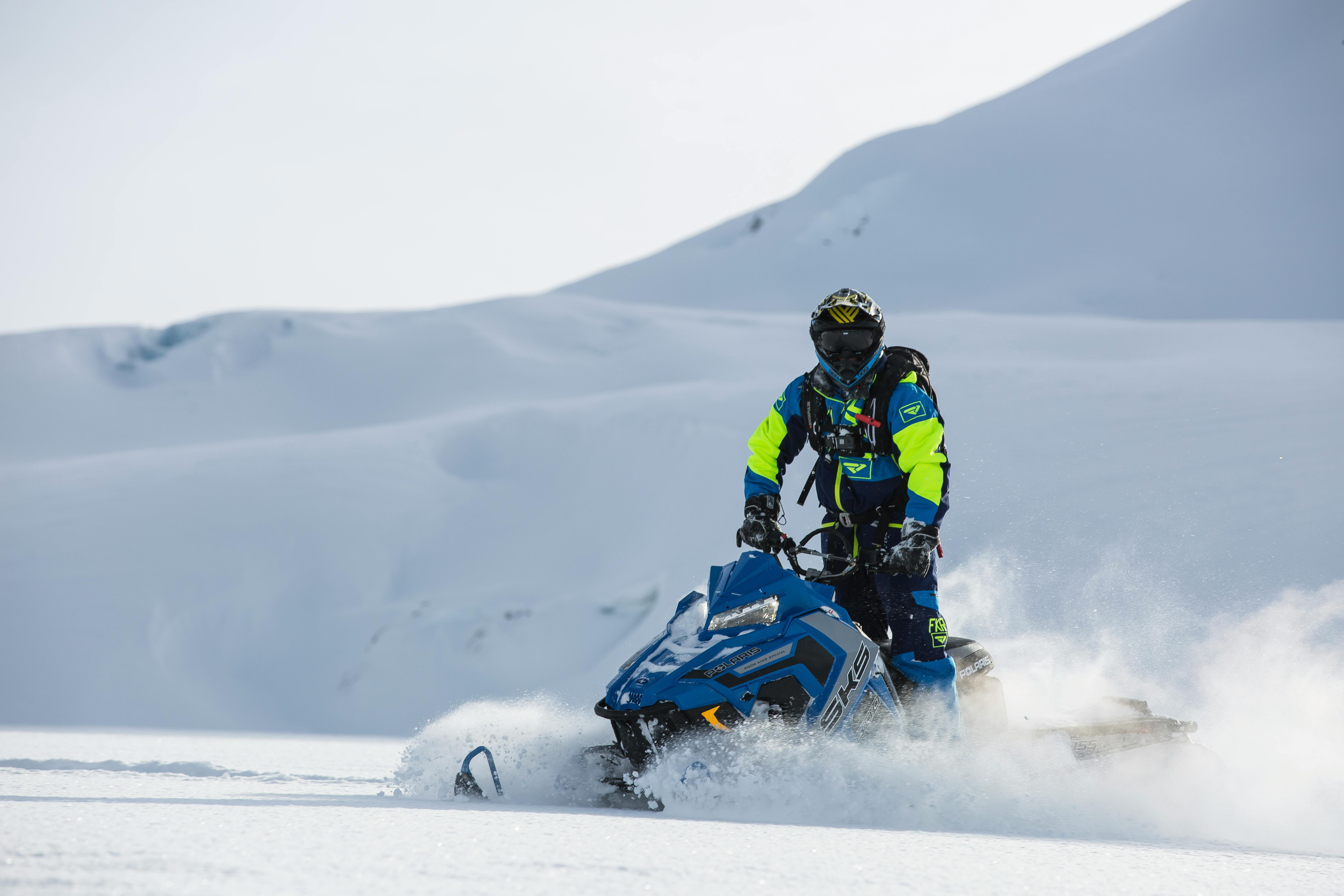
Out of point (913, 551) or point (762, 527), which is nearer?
Answer: point (913, 551)

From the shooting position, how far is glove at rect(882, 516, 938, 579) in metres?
3.93

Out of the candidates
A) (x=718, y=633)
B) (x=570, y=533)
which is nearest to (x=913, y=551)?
(x=718, y=633)

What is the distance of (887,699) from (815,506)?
6.62m

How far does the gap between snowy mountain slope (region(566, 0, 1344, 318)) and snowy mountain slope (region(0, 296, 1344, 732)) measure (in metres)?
20.2

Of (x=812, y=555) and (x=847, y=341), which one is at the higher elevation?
(x=847, y=341)

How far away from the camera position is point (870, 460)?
4.34 m

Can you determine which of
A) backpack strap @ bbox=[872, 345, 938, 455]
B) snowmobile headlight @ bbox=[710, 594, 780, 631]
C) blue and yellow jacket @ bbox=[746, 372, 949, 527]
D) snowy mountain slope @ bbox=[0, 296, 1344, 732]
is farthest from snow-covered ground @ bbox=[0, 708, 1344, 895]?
snowy mountain slope @ bbox=[0, 296, 1344, 732]

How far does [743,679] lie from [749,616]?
0.23 meters

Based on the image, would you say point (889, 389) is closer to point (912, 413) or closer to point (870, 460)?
point (912, 413)

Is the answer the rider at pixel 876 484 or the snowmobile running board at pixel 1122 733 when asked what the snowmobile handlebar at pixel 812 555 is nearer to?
the rider at pixel 876 484

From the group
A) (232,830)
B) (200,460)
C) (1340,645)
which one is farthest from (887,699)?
(200,460)

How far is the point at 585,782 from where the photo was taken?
3.86 metres

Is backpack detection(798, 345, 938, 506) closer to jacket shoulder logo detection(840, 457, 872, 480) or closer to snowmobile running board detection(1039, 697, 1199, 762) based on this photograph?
jacket shoulder logo detection(840, 457, 872, 480)

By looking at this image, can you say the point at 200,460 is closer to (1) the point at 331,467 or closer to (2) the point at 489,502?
(1) the point at 331,467
